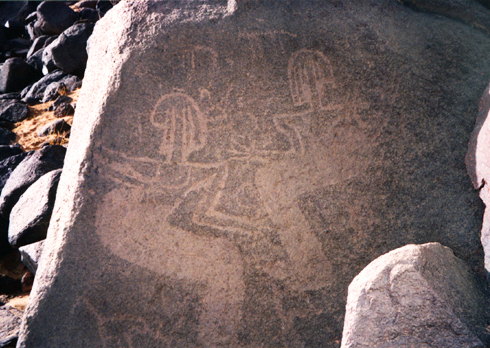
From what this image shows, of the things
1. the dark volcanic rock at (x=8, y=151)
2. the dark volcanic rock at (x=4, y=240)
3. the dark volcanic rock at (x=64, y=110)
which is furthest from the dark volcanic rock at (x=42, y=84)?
the dark volcanic rock at (x=4, y=240)

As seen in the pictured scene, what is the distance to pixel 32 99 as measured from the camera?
520cm

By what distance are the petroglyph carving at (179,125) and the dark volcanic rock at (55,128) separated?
2.84 meters

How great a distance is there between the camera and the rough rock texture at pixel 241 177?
1.74m

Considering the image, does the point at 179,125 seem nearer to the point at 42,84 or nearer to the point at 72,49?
the point at 72,49

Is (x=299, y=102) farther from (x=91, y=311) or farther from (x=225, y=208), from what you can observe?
(x=91, y=311)

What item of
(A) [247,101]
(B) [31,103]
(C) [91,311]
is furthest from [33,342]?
(B) [31,103]

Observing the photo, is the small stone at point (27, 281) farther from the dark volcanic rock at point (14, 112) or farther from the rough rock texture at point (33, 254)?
the dark volcanic rock at point (14, 112)

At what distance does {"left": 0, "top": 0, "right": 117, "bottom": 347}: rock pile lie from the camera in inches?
109

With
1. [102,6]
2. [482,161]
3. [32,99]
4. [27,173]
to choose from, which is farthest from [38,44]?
[482,161]

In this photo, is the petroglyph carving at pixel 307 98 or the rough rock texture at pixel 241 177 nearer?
the rough rock texture at pixel 241 177

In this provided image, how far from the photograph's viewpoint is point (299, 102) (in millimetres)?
1911

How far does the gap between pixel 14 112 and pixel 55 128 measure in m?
0.96

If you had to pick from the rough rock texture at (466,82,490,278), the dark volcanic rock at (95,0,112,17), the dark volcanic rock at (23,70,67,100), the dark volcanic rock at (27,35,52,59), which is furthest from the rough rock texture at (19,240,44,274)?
the dark volcanic rock at (95,0,112,17)

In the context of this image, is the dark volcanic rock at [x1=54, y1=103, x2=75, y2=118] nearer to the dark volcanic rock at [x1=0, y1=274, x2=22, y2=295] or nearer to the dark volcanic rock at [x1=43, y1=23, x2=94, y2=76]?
the dark volcanic rock at [x1=43, y1=23, x2=94, y2=76]
